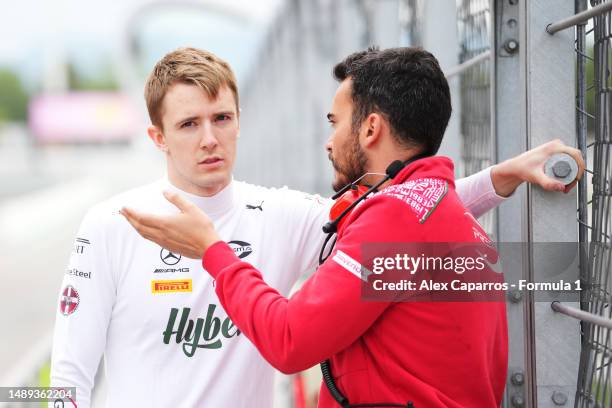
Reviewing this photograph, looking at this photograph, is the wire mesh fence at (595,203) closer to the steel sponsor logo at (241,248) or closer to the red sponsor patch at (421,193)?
the red sponsor patch at (421,193)

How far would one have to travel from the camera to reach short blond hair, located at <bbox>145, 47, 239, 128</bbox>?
2613 millimetres

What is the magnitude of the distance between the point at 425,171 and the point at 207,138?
80cm

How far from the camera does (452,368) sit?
6.59 ft

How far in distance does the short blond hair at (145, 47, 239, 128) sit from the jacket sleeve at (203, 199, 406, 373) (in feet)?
2.78

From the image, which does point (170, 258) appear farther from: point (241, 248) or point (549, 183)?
point (549, 183)

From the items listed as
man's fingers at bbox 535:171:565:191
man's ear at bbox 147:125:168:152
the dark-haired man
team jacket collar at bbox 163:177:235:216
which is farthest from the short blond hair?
man's fingers at bbox 535:171:565:191

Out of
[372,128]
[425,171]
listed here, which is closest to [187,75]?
[372,128]

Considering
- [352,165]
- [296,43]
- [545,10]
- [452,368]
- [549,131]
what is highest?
[296,43]

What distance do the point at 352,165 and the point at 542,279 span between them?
672mm

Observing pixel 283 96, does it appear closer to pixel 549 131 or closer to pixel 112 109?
pixel 549 131

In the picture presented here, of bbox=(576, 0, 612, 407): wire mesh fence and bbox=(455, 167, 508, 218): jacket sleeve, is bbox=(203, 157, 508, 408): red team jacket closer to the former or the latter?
bbox=(576, 0, 612, 407): wire mesh fence

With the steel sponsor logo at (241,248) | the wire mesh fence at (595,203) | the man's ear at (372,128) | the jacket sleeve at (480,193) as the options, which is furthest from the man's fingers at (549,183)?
the steel sponsor logo at (241,248)

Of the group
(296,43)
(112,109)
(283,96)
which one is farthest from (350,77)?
(112,109)

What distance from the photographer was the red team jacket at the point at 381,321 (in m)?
1.94
